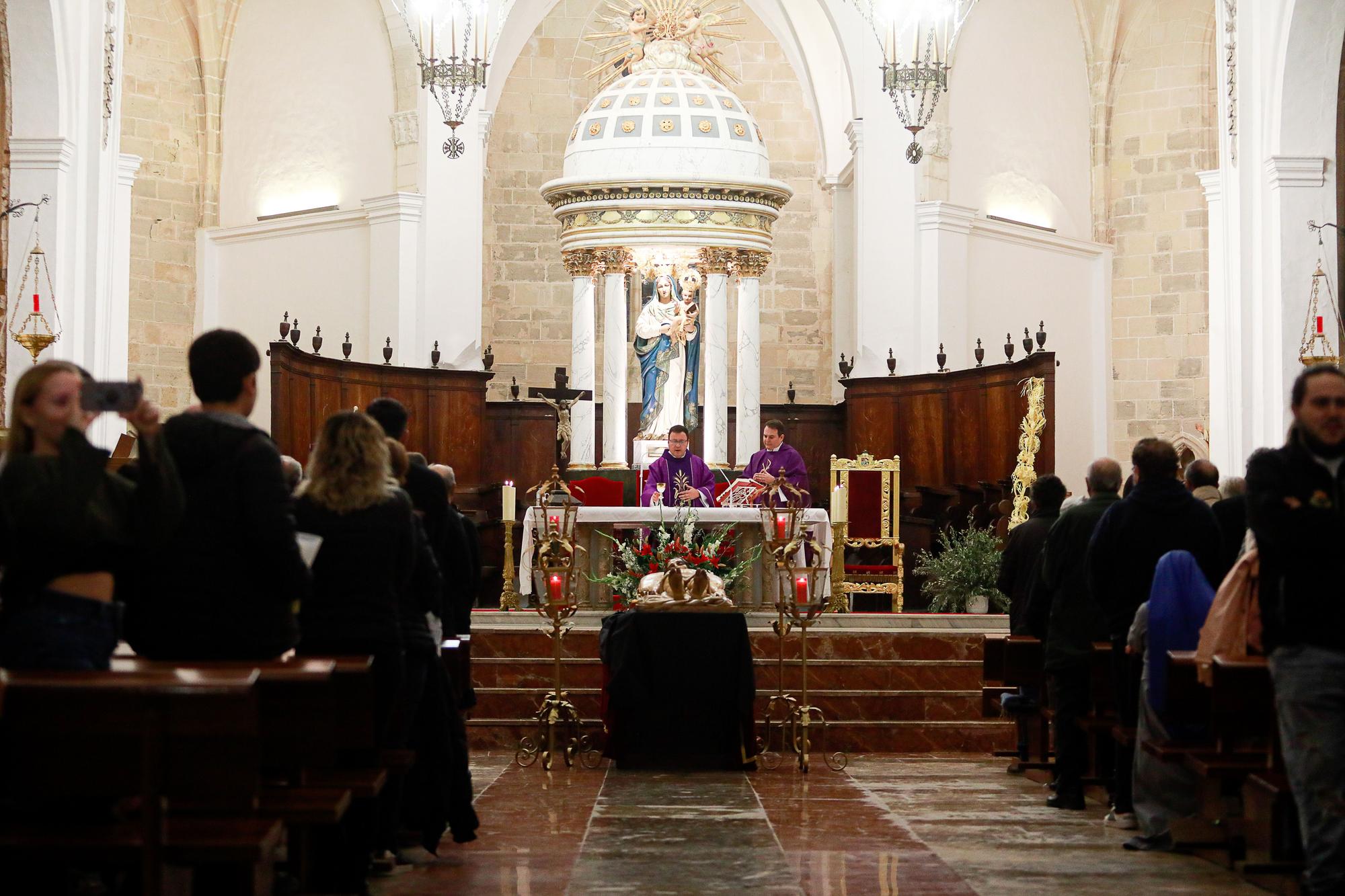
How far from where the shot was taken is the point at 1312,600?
464 centimetres

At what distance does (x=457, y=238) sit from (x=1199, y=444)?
820 cm

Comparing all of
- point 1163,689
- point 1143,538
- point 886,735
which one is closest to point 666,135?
point 886,735

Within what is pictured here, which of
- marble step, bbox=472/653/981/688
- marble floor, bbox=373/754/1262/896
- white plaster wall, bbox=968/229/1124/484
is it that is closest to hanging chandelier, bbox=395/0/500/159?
marble step, bbox=472/653/981/688

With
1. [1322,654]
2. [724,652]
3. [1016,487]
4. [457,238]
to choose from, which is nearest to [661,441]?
[1016,487]

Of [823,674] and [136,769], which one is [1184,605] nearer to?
[136,769]

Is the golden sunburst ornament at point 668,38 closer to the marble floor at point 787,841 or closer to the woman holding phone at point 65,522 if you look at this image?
the marble floor at point 787,841

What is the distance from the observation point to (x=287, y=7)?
738 inches

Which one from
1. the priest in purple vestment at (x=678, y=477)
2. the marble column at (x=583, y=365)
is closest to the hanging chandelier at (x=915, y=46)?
the priest in purple vestment at (x=678, y=477)

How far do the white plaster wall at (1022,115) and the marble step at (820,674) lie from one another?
27.8 ft

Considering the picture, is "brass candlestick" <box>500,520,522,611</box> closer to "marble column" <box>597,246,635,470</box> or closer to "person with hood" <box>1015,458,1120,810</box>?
"marble column" <box>597,246,635,470</box>

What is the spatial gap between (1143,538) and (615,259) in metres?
8.89

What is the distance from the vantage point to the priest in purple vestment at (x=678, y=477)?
12406 millimetres

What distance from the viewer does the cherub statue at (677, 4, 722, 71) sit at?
1590 cm

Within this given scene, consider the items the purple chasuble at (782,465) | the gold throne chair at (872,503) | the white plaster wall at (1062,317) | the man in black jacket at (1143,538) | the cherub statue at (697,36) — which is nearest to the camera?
the man in black jacket at (1143,538)
